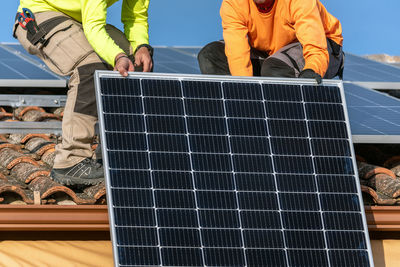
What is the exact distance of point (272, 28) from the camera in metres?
8.24

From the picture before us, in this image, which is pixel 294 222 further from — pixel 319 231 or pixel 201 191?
pixel 201 191

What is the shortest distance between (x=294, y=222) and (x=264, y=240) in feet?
0.97

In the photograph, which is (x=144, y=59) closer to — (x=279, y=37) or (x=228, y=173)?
(x=279, y=37)

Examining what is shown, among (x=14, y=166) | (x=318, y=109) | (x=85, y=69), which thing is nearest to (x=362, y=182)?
(x=318, y=109)

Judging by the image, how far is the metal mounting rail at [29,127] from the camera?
9547mm

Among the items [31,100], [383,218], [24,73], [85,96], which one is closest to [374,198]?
[383,218]

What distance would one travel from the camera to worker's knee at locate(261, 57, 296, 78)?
8.09 meters

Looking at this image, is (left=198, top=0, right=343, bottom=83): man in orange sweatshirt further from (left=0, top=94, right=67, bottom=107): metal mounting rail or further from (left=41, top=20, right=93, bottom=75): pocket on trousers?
(left=0, top=94, right=67, bottom=107): metal mounting rail

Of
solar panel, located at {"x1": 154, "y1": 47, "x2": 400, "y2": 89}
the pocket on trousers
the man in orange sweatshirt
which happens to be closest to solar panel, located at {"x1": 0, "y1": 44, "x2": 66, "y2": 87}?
solar panel, located at {"x1": 154, "y1": 47, "x2": 400, "y2": 89}

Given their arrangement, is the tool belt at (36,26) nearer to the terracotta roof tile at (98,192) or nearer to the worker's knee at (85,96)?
the worker's knee at (85,96)

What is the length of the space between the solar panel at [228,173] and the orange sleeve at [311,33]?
1.47 feet

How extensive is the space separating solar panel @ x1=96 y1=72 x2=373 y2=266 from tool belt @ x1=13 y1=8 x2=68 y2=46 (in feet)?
4.63

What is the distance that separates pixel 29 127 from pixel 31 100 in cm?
106

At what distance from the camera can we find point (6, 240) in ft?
23.1
